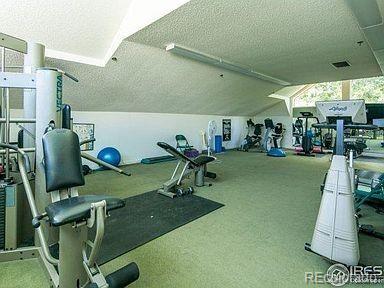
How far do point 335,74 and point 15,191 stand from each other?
6756mm

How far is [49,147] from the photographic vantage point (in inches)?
58.1

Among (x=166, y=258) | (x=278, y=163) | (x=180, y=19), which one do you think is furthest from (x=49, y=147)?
(x=278, y=163)

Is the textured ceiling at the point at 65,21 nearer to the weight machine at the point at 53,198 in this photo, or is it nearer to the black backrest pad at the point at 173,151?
the weight machine at the point at 53,198

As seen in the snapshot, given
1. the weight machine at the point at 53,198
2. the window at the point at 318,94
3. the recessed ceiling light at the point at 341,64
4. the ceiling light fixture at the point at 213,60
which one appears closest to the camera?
the weight machine at the point at 53,198

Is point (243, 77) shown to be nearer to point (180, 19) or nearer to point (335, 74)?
point (335, 74)

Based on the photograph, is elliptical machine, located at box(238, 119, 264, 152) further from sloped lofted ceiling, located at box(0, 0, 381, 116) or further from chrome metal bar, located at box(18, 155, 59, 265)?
chrome metal bar, located at box(18, 155, 59, 265)

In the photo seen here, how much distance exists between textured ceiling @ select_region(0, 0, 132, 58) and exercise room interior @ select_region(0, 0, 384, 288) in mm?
18

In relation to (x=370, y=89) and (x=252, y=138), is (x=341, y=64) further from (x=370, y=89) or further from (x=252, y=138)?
(x=370, y=89)

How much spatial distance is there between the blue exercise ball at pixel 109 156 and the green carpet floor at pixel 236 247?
975mm

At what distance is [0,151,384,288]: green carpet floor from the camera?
1608 millimetres

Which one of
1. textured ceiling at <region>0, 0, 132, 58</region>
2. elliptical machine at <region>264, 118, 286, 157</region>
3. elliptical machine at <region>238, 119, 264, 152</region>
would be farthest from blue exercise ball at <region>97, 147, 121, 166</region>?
elliptical machine at <region>264, 118, 286, 157</region>

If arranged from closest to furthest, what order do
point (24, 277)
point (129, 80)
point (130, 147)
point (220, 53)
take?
point (24, 277) < point (220, 53) < point (129, 80) < point (130, 147)

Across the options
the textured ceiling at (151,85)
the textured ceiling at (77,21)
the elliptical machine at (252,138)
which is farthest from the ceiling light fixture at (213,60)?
the elliptical machine at (252,138)

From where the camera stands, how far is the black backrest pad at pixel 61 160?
1.45m
